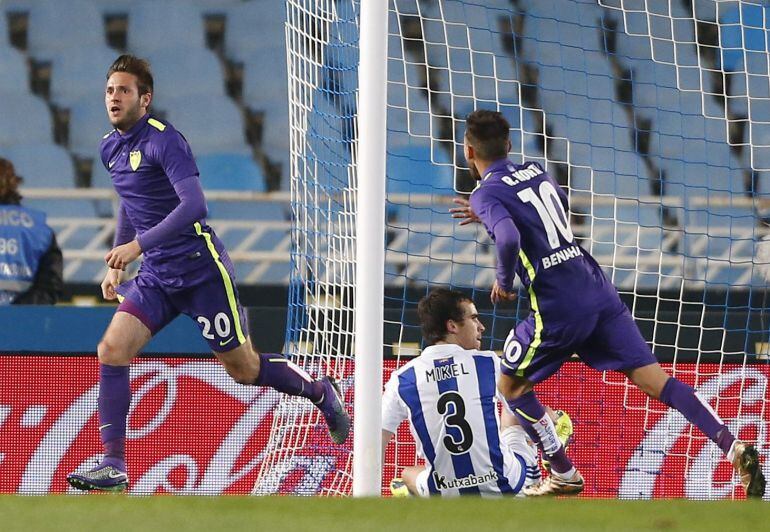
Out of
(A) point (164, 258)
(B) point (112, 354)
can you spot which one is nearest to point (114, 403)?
(B) point (112, 354)

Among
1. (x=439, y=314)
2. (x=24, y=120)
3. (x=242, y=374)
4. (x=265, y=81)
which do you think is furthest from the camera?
(x=265, y=81)

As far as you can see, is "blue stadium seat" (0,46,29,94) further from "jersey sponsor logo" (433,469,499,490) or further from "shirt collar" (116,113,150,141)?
"jersey sponsor logo" (433,469,499,490)

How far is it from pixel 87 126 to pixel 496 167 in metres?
6.74

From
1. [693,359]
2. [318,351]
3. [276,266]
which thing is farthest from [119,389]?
[276,266]

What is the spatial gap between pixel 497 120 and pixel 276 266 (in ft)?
16.7

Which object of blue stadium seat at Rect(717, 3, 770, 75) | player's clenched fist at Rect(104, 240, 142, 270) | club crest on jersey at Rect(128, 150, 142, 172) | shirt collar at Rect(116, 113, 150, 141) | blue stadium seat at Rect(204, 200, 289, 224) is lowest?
player's clenched fist at Rect(104, 240, 142, 270)

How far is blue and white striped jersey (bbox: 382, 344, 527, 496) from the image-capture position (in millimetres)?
4953

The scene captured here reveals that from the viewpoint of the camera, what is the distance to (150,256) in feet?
16.4

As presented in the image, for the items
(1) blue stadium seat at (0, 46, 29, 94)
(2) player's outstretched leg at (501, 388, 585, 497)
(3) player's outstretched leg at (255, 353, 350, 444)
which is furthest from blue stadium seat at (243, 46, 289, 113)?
(2) player's outstretched leg at (501, 388, 585, 497)

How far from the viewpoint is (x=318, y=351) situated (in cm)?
587

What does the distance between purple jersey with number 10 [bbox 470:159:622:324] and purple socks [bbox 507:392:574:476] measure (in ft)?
1.38

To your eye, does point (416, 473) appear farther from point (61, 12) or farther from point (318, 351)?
point (61, 12)

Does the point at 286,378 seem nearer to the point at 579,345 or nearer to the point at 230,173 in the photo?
the point at 579,345

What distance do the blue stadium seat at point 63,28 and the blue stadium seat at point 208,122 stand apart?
1.02m
